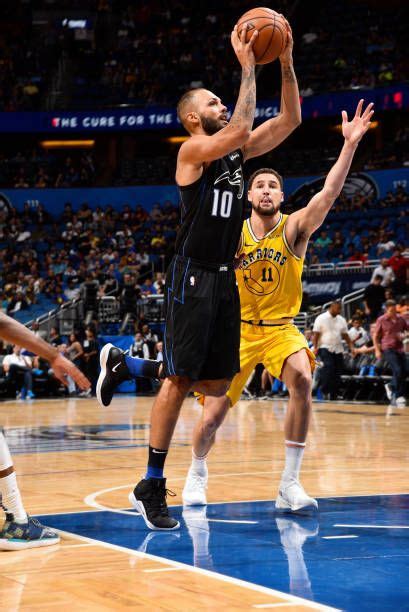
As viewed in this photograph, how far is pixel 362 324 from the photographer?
19.7m

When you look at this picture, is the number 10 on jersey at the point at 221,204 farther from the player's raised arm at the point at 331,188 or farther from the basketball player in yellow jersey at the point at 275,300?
the player's raised arm at the point at 331,188

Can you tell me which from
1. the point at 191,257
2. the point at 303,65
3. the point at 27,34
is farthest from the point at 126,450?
the point at 27,34

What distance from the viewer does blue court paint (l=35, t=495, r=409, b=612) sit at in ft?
12.4

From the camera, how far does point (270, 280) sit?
640 cm

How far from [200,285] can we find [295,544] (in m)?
1.43

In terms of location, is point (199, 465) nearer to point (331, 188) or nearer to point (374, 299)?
point (331, 188)

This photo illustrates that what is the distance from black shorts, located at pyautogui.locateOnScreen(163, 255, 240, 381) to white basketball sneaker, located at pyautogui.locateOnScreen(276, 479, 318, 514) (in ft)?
2.89

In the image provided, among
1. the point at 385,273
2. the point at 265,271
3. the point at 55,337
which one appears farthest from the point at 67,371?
the point at 55,337

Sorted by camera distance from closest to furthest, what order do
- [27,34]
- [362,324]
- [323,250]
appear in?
[362,324] < [323,250] < [27,34]

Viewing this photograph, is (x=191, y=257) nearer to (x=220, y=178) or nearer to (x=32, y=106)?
(x=220, y=178)

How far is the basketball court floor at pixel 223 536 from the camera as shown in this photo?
3684 mm

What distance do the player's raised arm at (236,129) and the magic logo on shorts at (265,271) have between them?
1.22 meters

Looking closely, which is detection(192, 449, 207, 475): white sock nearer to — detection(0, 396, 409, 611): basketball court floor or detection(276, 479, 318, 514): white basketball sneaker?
detection(0, 396, 409, 611): basketball court floor

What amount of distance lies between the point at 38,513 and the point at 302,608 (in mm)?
2572
